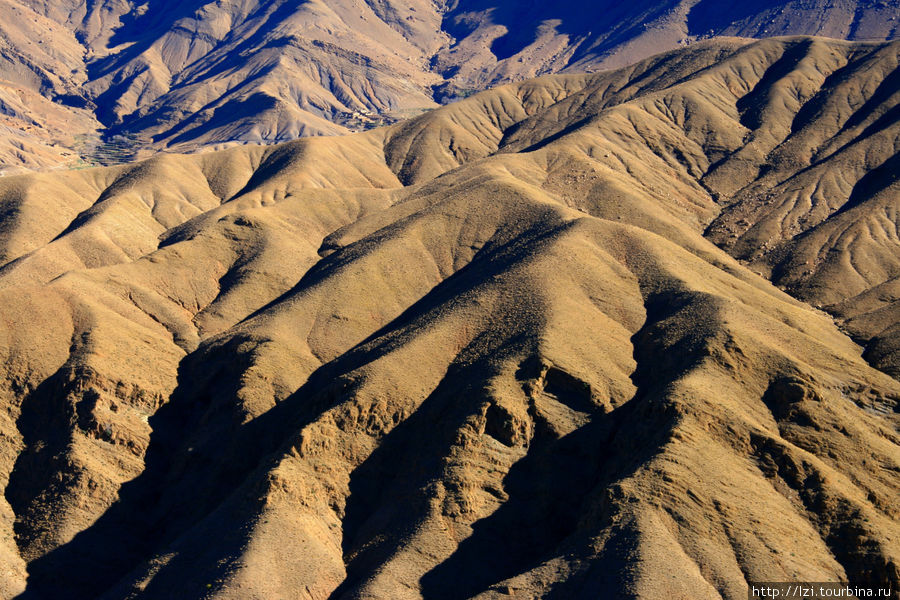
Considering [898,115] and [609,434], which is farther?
[898,115]

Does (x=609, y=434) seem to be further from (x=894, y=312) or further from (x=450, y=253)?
(x=894, y=312)

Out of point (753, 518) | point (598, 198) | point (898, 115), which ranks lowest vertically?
point (753, 518)

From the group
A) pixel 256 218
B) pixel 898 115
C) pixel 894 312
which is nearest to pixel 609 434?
pixel 894 312

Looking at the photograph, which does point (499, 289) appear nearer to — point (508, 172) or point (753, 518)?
point (753, 518)

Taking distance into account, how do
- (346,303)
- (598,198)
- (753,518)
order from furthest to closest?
(598,198)
(346,303)
(753,518)

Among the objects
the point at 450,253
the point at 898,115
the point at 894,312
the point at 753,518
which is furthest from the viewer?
the point at 898,115

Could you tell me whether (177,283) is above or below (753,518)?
above

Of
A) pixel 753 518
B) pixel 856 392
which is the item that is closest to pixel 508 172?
pixel 856 392
